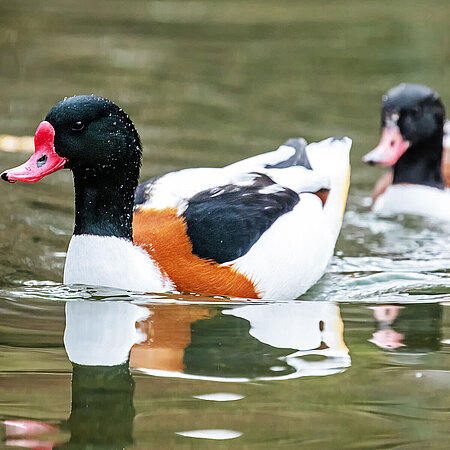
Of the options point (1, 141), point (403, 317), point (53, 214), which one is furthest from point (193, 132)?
point (403, 317)

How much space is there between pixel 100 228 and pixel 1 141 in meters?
3.66

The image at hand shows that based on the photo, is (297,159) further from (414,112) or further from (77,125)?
(414,112)

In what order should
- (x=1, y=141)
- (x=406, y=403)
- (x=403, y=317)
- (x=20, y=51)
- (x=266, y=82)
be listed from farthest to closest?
(x=20, y=51), (x=266, y=82), (x=1, y=141), (x=403, y=317), (x=406, y=403)

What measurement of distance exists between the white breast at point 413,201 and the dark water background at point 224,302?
0.14m

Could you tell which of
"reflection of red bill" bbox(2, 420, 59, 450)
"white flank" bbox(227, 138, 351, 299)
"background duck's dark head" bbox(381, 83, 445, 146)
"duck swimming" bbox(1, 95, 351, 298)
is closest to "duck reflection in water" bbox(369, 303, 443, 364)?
"white flank" bbox(227, 138, 351, 299)

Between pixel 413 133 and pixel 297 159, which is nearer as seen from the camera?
pixel 297 159

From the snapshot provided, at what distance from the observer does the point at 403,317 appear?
540 cm

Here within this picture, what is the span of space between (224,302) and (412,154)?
3.54 meters

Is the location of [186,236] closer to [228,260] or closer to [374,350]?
[228,260]

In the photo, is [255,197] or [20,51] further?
[20,51]

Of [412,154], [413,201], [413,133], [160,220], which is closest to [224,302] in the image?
[160,220]

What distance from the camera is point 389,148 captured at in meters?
8.10

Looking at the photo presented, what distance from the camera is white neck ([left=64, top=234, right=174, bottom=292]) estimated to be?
541 centimetres

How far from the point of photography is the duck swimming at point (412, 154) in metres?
8.16
